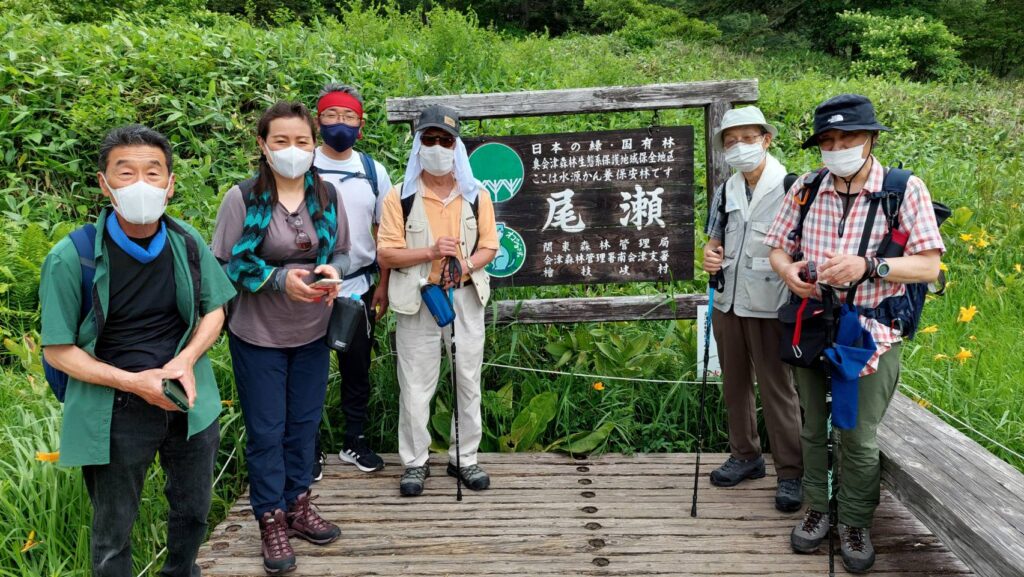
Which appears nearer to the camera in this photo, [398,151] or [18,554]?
[18,554]

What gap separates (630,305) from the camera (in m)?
4.75

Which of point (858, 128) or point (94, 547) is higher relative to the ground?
point (858, 128)

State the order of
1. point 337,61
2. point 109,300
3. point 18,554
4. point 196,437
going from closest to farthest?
point 109,300
point 196,437
point 18,554
point 337,61

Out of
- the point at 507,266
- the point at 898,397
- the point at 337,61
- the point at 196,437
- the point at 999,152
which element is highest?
the point at 337,61

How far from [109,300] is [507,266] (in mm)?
2590

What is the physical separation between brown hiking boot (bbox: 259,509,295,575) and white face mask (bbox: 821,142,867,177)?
2.84 m

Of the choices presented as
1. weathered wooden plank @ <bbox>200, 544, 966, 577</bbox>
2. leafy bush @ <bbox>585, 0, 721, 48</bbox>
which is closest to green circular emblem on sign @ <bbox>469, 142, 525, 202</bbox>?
weathered wooden plank @ <bbox>200, 544, 966, 577</bbox>

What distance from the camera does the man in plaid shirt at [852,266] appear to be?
2885 mm

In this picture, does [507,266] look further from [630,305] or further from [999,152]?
[999,152]

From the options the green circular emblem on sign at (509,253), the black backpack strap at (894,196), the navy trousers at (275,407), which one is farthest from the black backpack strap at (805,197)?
the navy trousers at (275,407)

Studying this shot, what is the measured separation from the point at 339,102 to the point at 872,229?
2.61m

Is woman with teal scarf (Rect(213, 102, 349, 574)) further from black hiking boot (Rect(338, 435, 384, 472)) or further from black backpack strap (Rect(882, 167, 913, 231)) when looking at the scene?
black backpack strap (Rect(882, 167, 913, 231))

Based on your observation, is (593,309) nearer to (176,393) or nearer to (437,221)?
(437,221)

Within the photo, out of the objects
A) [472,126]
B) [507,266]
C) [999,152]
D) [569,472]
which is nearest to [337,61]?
[472,126]
